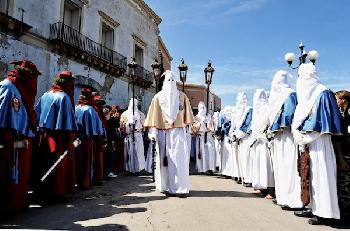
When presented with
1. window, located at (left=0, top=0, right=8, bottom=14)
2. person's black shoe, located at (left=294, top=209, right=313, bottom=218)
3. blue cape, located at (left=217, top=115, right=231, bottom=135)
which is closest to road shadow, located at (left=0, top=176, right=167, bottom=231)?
person's black shoe, located at (left=294, top=209, right=313, bottom=218)

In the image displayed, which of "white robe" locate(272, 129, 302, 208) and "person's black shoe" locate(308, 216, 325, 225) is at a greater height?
"white robe" locate(272, 129, 302, 208)

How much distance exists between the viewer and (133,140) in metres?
10.4

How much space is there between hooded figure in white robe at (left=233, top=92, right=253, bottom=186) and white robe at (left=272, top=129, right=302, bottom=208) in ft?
6.36

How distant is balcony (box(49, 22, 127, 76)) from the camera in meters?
13.7

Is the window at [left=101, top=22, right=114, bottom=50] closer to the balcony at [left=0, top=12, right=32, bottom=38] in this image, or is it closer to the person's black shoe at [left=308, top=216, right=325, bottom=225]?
the balcony at [left=0, top=12, right=32, bottom=38]

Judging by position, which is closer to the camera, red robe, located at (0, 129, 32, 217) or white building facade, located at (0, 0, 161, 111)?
red robe, located at (0, 129, 32, 217)

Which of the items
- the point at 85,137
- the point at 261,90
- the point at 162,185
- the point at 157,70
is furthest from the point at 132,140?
the point at 261,90

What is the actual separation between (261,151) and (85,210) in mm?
3493

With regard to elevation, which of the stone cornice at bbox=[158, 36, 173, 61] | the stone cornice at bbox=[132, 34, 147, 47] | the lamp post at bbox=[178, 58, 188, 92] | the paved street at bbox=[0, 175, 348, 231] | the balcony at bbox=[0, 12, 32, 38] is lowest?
the paved street at bbox=[0, 175, 348, 231]

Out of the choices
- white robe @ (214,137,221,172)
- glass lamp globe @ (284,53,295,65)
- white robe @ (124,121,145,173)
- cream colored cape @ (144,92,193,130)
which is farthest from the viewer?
white robe @ (214,137,221,172)

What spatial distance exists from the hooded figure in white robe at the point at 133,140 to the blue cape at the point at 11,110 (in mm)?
6112

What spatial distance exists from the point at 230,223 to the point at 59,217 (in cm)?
224

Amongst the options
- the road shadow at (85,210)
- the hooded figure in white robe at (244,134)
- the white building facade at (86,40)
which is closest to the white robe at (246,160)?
the hooded figure in white robe at (244,134)

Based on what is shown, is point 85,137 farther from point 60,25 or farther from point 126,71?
point 126,71
